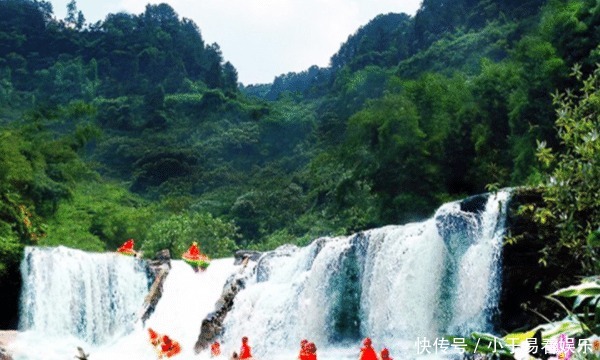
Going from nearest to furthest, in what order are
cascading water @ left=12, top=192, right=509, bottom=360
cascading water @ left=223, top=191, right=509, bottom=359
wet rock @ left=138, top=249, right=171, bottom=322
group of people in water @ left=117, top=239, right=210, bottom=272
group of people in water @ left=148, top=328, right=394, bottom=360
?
1. group of people in water @ left=148, top=328, right=394, bottom=360
2. cascading water @ left=223, top=191, right=509, bottom=359
3. cascading water @ left=12, top=192, right=509, bottom=360
4. wet rock @ left=138, top=249, right=171, bottom=322
5. group of people in water @ left=117, top=239, right=210, bottom=272

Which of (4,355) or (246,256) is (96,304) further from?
(4,355)

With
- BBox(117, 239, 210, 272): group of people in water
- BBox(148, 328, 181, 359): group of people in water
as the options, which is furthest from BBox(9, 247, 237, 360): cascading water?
BBox(148, 328, 181, 359): group of people in water

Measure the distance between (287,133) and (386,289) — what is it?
32591 mm

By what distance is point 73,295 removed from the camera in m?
16.5

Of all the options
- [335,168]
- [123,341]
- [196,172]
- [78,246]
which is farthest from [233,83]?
[123,341]

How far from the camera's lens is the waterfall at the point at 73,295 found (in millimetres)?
16234

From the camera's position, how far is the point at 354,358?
11.8 m

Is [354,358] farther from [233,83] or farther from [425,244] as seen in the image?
[233,83]

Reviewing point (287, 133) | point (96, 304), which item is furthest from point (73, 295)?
point (287, 133)

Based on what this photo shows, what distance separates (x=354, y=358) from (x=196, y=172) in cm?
2978

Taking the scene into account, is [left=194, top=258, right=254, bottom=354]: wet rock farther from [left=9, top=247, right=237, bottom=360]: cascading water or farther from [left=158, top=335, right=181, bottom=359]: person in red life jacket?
[left=158, top=335, right=181, bottom=359]: person in red life jacket

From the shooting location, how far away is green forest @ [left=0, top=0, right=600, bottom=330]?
53.1ft

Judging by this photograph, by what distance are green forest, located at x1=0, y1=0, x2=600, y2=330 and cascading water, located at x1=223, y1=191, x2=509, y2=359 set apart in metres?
1.35

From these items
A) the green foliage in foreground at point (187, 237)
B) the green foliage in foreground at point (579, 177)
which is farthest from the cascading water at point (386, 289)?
the green foliage in foreground at point (187, 237)
